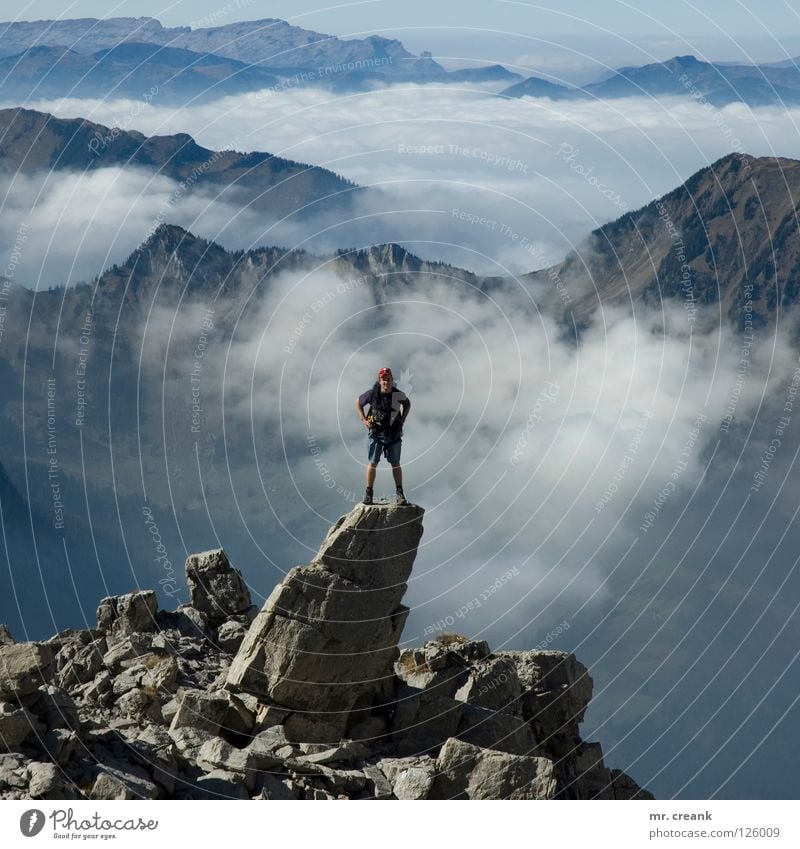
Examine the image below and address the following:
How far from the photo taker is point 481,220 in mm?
77562

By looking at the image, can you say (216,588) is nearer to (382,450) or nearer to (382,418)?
(382,450)

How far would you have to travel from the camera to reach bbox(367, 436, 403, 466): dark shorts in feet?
177

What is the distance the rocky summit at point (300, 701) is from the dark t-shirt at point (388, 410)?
3270mm

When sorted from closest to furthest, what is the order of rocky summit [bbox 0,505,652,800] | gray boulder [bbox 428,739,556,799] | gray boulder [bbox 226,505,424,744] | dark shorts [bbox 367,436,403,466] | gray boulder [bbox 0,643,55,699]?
rocky summit [bbox 0,505,652,800], gray boulder [bbox 0,643,55,699], gray boulder [bbox 428,739,556,799], dark shorts [bbox 367,436,403,466], gray boulder [bbox 226,505,424,744]

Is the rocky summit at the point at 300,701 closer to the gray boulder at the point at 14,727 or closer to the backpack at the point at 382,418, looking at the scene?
the gray boulder at the point at 14,727

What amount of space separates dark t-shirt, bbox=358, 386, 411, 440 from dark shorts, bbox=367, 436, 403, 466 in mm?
337

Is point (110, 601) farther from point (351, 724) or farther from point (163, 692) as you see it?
point (351, 724)

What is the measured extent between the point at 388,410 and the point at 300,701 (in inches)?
441

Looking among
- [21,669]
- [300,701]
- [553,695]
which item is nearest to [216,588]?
[300,701]

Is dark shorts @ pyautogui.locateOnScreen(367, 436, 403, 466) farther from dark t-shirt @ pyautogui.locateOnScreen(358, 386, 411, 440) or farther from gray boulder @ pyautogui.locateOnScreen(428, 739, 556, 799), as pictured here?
gray boulder @ pyautogui.locateOnScreen(428, 739, 556, 799)

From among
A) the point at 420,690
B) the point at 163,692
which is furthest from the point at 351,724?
the point at 163,692

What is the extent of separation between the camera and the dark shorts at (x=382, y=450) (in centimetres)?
5397

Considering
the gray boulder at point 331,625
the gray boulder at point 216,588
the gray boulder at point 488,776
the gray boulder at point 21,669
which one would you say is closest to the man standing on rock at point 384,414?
the gray boulder at point 331,625

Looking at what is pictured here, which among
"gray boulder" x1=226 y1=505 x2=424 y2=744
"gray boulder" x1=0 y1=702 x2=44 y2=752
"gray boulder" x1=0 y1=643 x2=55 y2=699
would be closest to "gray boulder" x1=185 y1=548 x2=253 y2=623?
"gray boulder" x1=226 y1=505 x2=424 y2=744
